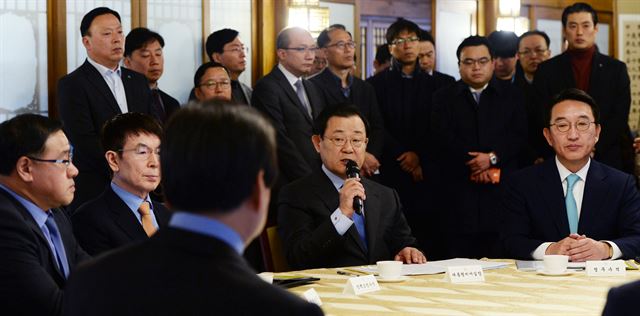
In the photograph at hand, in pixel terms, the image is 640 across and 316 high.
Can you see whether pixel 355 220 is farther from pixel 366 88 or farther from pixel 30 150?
pixel 366 88

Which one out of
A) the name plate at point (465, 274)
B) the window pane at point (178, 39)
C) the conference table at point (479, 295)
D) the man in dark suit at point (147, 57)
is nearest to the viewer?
the conference table at point (479, 295)

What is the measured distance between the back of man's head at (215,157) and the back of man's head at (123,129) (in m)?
1.98

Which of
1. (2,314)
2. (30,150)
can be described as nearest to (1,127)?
(30,150)

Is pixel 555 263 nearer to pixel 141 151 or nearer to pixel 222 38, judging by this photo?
pixel 141 151

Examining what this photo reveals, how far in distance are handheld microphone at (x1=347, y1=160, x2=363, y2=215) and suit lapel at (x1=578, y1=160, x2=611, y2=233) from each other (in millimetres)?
863

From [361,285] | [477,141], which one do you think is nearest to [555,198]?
[361,285]

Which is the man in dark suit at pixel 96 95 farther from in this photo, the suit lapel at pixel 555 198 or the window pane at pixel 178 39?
the suit lapel at pixel 555 198

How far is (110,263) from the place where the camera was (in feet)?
4.14

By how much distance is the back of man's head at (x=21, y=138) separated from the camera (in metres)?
2.53

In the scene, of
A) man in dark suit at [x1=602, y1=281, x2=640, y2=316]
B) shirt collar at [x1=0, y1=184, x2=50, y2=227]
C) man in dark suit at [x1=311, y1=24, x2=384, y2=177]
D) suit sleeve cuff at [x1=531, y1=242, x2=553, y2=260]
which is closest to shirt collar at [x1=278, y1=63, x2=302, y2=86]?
man in dark suit at [x1=311, y1=24, x2=384, y2=177]

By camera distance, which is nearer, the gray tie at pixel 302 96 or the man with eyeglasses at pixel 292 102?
the man with eyeglasses at pixel 292 102

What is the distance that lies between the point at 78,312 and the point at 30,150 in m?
1.40

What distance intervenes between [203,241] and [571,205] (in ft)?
8.61

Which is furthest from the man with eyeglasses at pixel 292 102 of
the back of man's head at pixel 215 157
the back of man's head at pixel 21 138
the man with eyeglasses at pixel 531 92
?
the back of man's head at pixel 215 157
